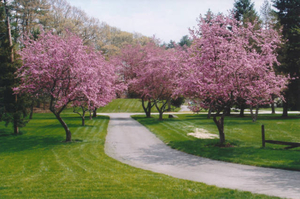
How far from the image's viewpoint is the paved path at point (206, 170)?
8.36m

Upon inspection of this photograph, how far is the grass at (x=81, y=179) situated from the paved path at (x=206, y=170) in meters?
0.75

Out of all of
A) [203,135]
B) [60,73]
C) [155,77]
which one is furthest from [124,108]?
[60,73]

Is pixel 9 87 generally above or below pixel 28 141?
above

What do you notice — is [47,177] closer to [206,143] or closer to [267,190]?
[267,190]

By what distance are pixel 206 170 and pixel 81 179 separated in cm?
491

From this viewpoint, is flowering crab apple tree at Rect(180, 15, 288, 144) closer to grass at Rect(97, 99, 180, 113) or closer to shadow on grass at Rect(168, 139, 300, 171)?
shadow on grass at Rect(168, 139, 300, 171)

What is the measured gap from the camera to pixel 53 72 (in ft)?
56.4

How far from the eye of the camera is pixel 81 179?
9.45m

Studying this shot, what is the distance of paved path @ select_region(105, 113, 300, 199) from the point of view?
8.36 metres

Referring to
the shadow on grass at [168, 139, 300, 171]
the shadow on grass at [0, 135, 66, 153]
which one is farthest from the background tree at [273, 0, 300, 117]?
the shadow on grass at [0, 135, 66, 153]

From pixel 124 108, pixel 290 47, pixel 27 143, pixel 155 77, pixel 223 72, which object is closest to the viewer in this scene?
pixel 223 72

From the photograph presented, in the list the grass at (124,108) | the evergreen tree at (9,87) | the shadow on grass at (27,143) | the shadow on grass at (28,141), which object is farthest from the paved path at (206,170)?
the grass at (124,108)

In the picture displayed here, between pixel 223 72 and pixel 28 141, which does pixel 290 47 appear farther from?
pixel 28 141

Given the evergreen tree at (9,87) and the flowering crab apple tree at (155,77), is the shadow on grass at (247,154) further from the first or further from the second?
the flowering crab apple tree at (155,77)
